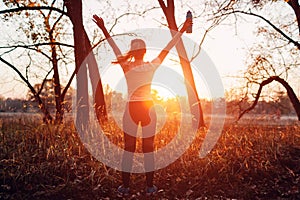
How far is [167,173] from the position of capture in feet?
19.7

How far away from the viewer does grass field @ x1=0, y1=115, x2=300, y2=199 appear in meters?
5.24

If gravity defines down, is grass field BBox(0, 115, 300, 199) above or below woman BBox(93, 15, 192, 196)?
below

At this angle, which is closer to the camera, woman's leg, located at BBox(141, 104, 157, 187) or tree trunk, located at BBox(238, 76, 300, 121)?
woman's leg, located at BBox(141, 104, 157, 187)

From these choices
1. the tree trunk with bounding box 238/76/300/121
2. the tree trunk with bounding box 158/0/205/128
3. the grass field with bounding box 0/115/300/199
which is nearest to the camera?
the grass field with bounding box 0/115/300/199

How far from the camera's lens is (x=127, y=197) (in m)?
5.15

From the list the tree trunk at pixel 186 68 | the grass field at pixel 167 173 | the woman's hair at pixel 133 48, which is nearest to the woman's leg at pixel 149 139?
the grass field at pixel 167 173

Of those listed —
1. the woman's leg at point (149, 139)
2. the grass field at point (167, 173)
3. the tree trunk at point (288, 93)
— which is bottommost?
the grass field at point (167, 173)

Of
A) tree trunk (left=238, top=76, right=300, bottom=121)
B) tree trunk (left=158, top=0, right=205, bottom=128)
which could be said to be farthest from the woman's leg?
tree trunk (left=238, top=76, right=300, bottom=121)

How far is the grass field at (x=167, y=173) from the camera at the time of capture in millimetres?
5238

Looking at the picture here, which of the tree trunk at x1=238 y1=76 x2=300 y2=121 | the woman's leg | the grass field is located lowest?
the grass field

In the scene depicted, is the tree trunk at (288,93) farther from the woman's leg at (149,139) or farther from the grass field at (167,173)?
the woman's leg at (149,139)

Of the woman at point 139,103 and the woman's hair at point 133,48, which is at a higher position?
Answer: the woman's hair at point 133,48

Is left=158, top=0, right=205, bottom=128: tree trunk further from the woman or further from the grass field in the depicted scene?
the woman

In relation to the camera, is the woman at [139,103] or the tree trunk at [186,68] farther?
the tree trunk at [186,68]
